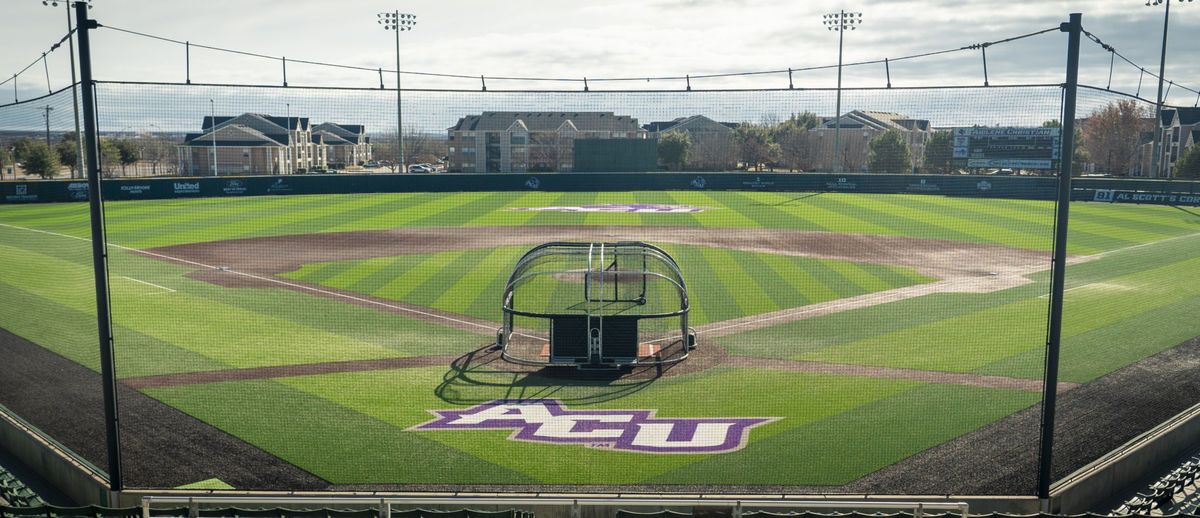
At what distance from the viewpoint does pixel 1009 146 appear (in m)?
9.55

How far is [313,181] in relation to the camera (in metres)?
50.3

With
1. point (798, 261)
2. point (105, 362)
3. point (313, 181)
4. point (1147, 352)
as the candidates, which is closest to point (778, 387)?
point (1147, 352)

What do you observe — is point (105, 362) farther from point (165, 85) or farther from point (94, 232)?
point (165, 85)

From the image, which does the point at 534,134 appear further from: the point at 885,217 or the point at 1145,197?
the point at 1145,197

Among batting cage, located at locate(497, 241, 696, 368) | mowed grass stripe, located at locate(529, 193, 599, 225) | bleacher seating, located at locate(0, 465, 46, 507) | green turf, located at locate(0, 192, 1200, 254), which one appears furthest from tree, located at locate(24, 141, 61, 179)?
bleacher seating, located at locate(0, 465, 46, 507)

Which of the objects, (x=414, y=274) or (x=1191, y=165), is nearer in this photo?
(x=414, y=274)

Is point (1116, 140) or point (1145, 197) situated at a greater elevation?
point (1116, 140)

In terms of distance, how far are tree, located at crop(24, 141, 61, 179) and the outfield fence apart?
1476 centimetres

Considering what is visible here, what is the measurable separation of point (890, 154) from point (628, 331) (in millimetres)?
5456

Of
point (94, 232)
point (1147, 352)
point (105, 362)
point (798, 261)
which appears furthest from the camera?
point (798, 261)

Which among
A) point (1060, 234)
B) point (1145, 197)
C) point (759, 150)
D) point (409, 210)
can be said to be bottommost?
point (409, 210)

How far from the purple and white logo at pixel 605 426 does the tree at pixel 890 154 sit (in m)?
4.14

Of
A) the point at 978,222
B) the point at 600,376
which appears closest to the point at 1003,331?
the point at 600,376

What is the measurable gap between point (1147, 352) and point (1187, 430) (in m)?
5.39
